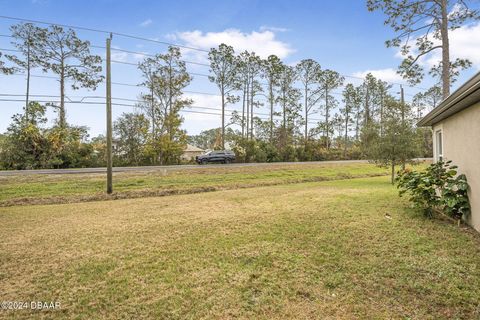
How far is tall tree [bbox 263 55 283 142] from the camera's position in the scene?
1254 inches

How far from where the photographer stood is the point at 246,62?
30.4 metres

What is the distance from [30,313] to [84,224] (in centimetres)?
357

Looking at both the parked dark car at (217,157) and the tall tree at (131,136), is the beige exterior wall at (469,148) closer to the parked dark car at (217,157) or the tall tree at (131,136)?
the parked dark car at (217,157)

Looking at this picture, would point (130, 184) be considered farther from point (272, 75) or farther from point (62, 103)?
point (272, 75)

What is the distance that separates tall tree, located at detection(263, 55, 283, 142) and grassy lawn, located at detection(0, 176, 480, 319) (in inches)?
1111

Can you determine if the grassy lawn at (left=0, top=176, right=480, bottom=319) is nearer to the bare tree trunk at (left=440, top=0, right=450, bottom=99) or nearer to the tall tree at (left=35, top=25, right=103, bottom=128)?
the bare tree trunk at (left=440, top=0, right=450, bottom=99)

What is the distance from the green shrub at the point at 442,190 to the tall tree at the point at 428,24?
26.7 feet

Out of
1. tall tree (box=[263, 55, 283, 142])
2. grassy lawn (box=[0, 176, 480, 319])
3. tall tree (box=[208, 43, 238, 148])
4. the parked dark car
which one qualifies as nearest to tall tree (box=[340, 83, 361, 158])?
tall tree (box=[263, 55, 283, 142])

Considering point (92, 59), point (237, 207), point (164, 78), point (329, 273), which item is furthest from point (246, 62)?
point (329, 273)

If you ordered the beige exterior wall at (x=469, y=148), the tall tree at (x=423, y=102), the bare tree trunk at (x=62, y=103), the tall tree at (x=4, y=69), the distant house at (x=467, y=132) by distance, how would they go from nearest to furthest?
the distant house at (x=467, y=132), the beige exterior wall at (x=469, y=148), the tall tree at (x=4, y=69), the bare tree trunk at (x=62, y=103), the tall tree at (x=423, y=102)

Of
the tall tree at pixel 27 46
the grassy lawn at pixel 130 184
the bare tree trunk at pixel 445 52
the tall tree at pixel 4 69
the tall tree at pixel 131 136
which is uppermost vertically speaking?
the tall tree at pixel 27 46

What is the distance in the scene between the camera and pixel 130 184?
12164 mm

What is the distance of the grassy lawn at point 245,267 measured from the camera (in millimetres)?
2609

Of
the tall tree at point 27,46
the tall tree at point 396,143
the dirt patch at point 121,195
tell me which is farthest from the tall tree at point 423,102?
the tall tree at point 27,46
